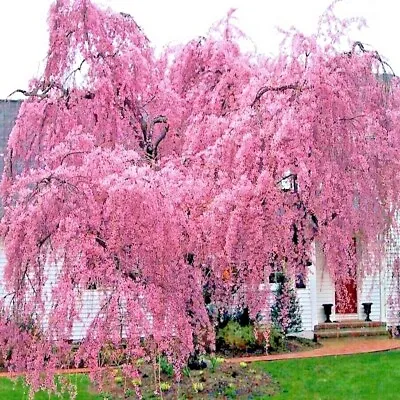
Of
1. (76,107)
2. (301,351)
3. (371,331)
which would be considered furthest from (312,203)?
(371,331)

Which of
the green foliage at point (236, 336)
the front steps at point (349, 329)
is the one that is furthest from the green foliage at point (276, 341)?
the front steps at point (349, 329)

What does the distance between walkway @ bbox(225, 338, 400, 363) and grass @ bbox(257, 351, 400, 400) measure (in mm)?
604

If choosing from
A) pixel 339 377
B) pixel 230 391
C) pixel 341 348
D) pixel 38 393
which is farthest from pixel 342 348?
pixel 38 393

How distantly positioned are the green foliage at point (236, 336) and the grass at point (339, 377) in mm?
1380

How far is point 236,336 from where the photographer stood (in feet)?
47.4

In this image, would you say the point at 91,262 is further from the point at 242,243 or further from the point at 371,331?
the point at 371,331

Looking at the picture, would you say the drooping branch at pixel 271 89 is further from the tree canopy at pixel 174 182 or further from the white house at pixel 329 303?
the white house at pixel 329 303

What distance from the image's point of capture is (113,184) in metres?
7.22

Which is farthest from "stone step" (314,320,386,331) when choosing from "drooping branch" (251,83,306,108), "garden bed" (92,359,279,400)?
"drooping branch" (251,83,306,108)

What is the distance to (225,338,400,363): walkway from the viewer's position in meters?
13.7

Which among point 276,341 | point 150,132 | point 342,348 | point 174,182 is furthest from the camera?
point 342,348

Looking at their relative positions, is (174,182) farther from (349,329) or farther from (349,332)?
(349,329)

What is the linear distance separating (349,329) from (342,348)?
2647mm

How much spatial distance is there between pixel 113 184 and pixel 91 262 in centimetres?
75
